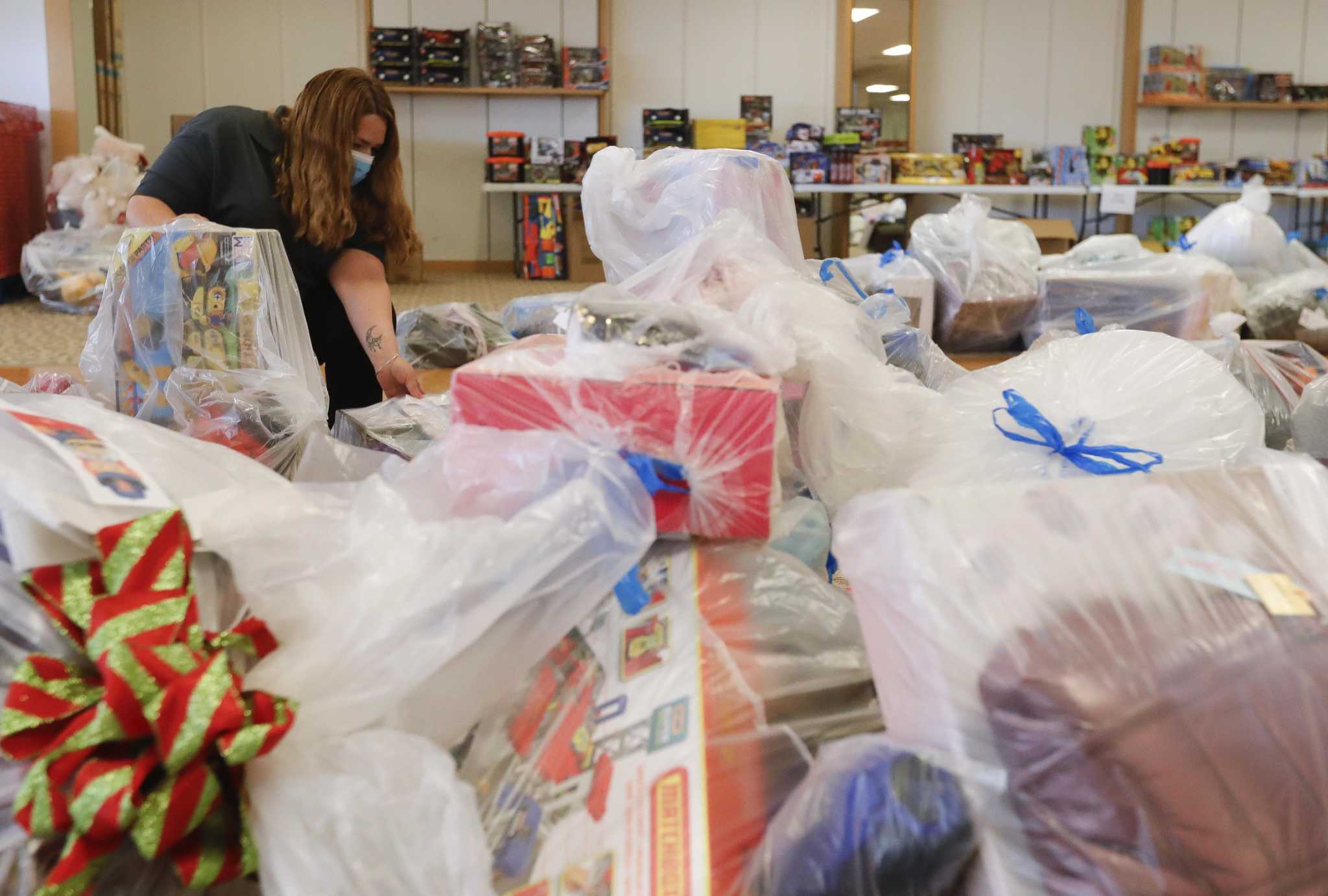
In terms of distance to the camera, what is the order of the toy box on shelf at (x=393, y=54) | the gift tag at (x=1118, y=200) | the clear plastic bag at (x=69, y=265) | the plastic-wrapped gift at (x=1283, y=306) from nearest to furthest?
1. the plastic-wrapped gift at (x=1283, y=306)
2. the clear plastic bag at (x=69, y=265)
3. the gift tag at (x=1118, y=200)
4. the toy box on shelf at (x=393, y=54)

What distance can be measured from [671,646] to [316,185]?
55.1 inches

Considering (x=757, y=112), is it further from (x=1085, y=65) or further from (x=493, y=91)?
(x=1085, y=65)

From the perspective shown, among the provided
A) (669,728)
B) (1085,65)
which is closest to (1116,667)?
(669,728)

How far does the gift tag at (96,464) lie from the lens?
2.65ft

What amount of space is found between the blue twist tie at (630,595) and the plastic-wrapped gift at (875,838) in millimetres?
240

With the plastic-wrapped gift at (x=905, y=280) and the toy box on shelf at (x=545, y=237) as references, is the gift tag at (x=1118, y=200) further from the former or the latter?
the plastic-wrapped gift at (x=905, y=280)

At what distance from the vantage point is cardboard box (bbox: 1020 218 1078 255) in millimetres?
6527

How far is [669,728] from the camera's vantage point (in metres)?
0.81

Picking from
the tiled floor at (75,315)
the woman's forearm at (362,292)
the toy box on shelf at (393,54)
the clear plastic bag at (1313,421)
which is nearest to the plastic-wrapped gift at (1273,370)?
the clear plastic bag at (1313,421)

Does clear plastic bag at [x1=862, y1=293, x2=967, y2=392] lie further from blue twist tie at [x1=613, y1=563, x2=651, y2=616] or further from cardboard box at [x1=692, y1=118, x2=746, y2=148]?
cardboard box at [x1=692, y1=118, x2=746, y2=148]

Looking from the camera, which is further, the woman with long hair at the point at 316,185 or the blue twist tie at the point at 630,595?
the woman with long hair at the point at 316,185

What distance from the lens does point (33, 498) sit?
764 mm

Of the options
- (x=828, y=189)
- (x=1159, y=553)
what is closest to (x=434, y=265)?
(x=828, y=189)

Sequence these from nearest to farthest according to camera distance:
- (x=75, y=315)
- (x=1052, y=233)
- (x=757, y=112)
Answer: (x=75, y=315) → (x=1052, y=233) → (x=757, y=112)
